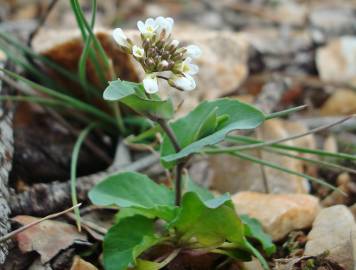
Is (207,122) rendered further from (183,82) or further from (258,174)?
(258,174)

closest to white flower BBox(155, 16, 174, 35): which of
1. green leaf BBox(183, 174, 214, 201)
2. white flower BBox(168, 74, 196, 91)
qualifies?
white flower BBox(168, 74, 196, 91)

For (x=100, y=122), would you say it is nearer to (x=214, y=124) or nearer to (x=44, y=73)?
(x=44, y=73)

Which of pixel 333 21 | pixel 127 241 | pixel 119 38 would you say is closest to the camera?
pixel 119 38

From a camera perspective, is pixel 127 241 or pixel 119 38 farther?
pixel 127 241

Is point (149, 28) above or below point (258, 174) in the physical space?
above

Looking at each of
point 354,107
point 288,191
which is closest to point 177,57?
point 288,191

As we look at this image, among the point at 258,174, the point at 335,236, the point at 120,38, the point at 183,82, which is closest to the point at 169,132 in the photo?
the point at 183,82

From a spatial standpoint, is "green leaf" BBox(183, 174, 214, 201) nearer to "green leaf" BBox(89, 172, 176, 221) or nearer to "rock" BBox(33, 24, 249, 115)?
"green leaf" BBox(89, 172, 176, 221)

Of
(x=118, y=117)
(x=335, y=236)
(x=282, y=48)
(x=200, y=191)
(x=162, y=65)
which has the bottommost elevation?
(x=335, y=236)

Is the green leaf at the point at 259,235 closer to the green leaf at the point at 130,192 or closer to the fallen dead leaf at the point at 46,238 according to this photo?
the green leaf at the point at 130,192
